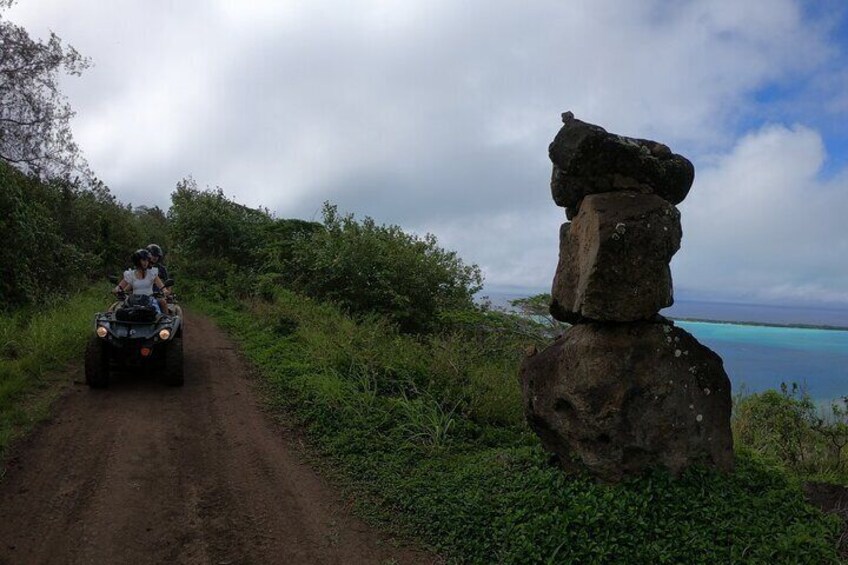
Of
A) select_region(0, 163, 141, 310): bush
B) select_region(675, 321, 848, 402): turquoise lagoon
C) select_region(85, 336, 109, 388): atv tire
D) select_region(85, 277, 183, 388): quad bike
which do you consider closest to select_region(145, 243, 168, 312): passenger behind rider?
select_region(85, 277, 183, 388): quad bike

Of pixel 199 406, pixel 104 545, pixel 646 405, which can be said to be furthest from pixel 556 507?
pixel 199 406

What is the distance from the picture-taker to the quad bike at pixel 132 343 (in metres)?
7.57

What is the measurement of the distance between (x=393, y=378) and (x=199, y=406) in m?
2.80

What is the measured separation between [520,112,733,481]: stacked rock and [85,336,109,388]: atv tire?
19.4 feet

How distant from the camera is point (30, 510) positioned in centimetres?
464

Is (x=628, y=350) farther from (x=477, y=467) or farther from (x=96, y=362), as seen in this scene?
(x=96, y=362)

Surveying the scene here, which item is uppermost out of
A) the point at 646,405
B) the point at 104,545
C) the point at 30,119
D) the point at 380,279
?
the point at 30,119

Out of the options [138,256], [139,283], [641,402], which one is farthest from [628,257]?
[139,283]

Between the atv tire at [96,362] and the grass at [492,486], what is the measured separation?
230 centimetres

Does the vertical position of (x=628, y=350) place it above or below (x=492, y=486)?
above

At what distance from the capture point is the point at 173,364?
8039 millimetres

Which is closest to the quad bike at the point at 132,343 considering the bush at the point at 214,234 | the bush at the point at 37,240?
the bush at the point at 37,240

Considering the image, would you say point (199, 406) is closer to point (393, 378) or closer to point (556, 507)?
point (393, 378)

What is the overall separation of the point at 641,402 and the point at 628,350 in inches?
18.4
